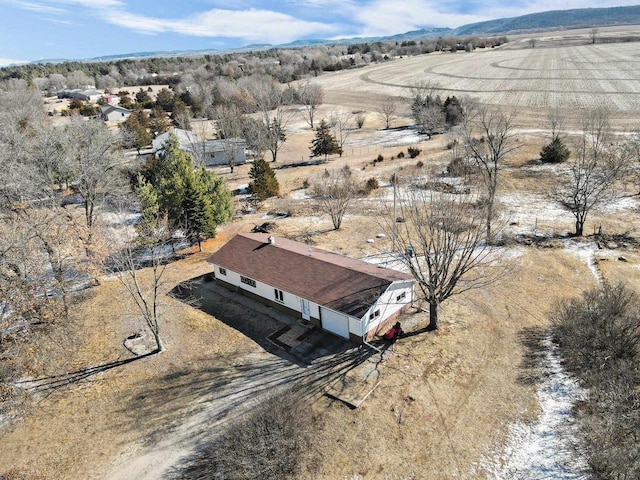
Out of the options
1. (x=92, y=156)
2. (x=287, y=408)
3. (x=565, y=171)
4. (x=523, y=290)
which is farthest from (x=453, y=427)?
(x=565, y=171)

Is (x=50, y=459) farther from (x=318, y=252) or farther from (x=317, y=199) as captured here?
(x=317, y=199)

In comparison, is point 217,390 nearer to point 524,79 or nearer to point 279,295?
point 279,295

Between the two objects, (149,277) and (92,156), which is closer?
(149,277)

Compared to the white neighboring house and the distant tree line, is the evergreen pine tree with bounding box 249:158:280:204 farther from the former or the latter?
the distant tree line

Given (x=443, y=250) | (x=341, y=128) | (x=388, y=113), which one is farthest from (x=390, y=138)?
(x=443, y=250)

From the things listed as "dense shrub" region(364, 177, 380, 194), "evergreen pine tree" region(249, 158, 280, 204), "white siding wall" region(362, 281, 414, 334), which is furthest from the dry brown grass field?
"dense shrub" region(364, 177, 380, 194)

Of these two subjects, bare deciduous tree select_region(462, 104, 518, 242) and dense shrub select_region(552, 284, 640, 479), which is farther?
bare deciduous tree select_region(462, 104, 518, 242)

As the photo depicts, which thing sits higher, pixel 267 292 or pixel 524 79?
pixel 524 79
